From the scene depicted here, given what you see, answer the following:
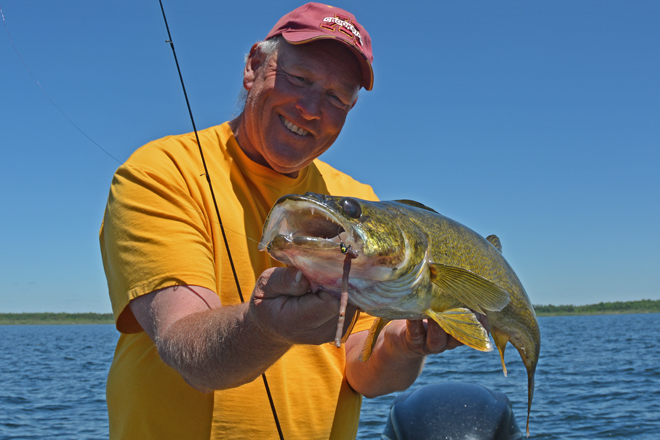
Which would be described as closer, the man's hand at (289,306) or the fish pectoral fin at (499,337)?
the man's hand at (289,306)

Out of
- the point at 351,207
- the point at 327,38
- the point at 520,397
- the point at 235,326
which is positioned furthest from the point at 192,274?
the point at 520,397

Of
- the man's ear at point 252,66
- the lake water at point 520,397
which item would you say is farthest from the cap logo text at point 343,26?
the lake water at point 520,397

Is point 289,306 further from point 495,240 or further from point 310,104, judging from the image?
point 495,240

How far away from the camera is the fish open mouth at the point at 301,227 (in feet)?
4.80

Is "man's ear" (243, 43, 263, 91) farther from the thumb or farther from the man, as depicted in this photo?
the thumb

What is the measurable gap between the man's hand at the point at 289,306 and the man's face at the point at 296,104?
3.76 ft

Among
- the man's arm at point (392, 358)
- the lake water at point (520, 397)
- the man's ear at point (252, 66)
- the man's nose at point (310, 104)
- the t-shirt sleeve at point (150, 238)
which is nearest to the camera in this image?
the t-shirt sleeve at point (150, 238)

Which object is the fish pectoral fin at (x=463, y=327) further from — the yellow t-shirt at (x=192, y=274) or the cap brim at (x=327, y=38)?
the cap brim at (x=327, y=38)

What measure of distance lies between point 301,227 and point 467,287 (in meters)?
0.80

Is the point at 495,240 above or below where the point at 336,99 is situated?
below

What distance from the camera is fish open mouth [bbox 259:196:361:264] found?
4.80ft

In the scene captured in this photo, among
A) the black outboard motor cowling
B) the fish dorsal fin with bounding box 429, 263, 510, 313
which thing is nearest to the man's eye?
the fish dorsal fin with bounding box 429, 263, 510, 313

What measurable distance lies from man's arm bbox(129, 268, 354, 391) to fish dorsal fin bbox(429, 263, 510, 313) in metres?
0.51

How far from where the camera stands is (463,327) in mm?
2027
